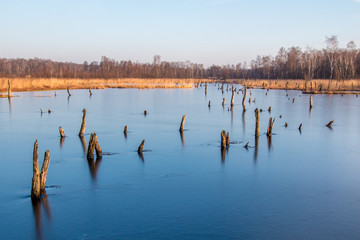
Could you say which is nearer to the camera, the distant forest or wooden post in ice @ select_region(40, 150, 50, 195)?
wooden post in ice @ select_region(40, 150, 50, 195)

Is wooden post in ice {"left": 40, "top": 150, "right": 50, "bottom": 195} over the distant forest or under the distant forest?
under

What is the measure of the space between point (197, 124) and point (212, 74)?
486 ft

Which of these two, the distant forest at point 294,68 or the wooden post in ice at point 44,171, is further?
the distant forest at point 294,68

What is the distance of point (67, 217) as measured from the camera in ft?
34.3

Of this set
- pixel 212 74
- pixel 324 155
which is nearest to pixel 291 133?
pixel 324 155

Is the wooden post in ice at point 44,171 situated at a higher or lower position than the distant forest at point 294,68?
lower

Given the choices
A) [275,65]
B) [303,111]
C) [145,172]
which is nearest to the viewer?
[145,172]

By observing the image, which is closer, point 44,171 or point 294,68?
point 44,171

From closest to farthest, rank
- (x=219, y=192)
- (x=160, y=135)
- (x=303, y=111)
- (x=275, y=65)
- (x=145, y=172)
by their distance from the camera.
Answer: (x=219, y=192) < (x=145, y=172) < (x=160, y=135) < (x=303, y=111) < (x=275, y=65)

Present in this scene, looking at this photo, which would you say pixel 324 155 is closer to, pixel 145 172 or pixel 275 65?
pixel 145 172

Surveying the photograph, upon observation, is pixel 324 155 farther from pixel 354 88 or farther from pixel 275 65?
pixel 275 65

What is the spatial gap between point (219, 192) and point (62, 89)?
58884mm

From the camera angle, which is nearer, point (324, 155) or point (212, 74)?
point (324, 155)

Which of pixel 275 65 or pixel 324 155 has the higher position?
pixel 275 65
